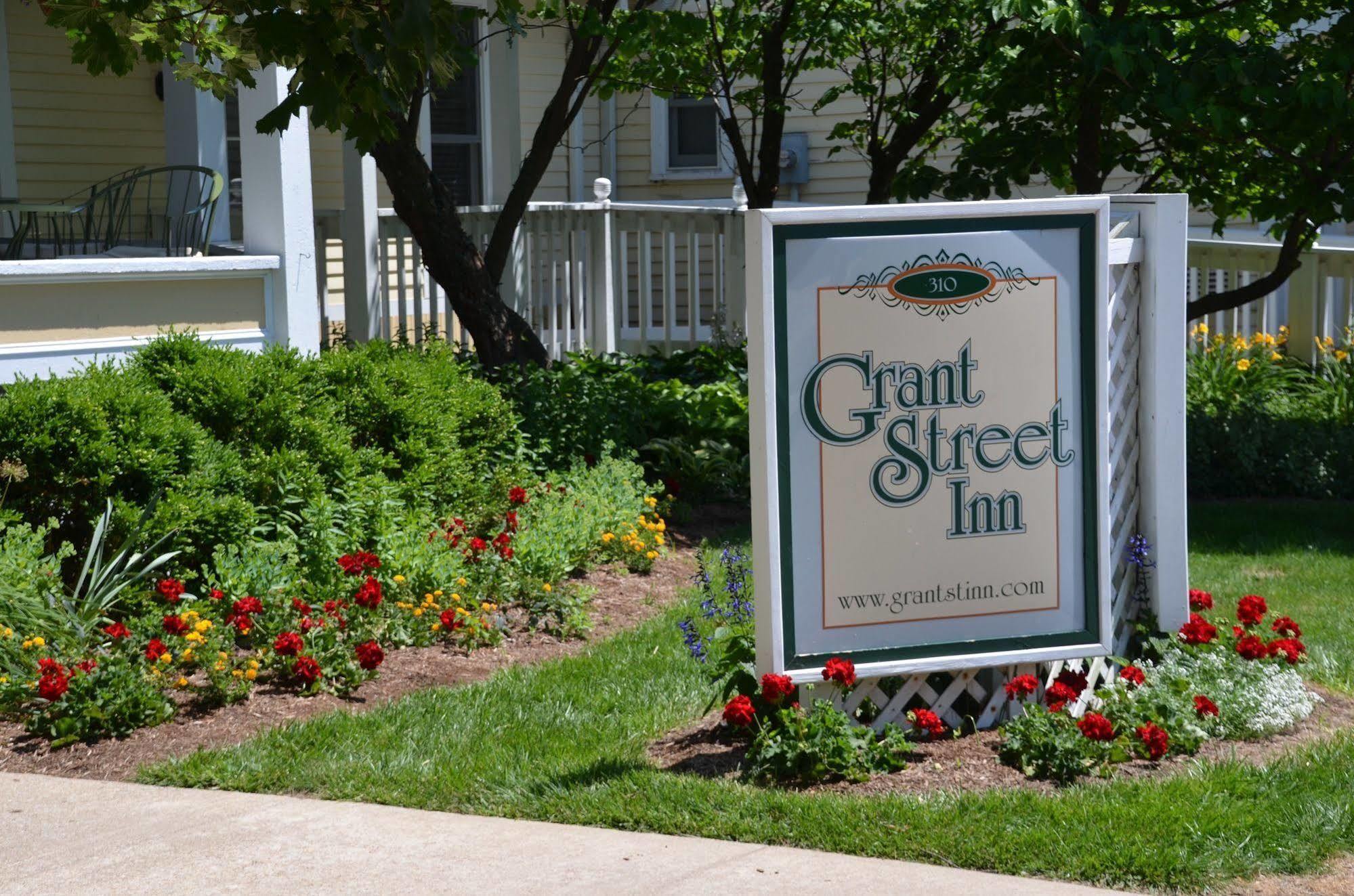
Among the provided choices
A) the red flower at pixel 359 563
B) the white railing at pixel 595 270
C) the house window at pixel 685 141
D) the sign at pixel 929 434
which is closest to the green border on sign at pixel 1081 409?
the sign at pixel 929 434

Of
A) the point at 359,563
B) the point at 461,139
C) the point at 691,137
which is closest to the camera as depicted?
the point at 359,563

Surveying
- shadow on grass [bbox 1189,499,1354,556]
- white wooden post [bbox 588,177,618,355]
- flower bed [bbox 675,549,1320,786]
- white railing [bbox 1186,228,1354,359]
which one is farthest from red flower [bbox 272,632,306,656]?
white railing [bbox 1186,228,1354,359]

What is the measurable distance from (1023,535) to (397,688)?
2.32 meters

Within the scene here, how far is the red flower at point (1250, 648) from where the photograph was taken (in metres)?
4.76

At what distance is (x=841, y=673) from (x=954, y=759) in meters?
0.46

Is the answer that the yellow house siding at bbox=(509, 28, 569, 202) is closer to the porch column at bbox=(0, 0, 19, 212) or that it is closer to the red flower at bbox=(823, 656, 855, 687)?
the porch column at bbox=(0, 0, 19, 212)

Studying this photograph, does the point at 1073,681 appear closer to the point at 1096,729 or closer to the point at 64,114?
the point at 1096,729

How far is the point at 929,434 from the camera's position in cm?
441

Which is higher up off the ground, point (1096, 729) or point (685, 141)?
point (685, 141)

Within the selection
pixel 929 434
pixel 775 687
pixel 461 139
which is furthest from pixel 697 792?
pixel 461 139

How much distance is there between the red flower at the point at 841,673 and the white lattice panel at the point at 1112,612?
0.65 feet

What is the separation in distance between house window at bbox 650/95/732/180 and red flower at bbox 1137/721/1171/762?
11826 millimetres

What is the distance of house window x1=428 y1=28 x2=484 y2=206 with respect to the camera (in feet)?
47.5

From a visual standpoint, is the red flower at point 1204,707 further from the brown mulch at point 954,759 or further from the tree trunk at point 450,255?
the tree trunk at point 450,255
